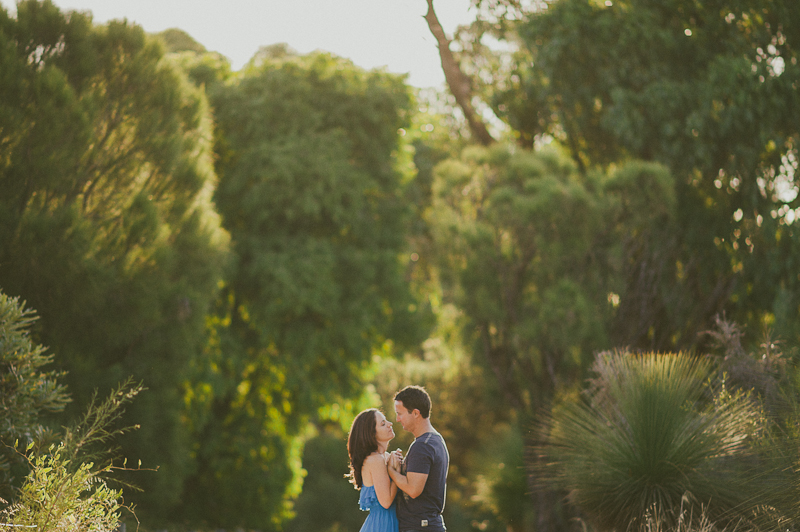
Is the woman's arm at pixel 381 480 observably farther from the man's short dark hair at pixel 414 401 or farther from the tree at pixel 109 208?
the tree at pixel 109 208

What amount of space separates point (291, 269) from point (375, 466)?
8.54 metres

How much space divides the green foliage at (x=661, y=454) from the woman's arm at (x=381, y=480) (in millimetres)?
2382

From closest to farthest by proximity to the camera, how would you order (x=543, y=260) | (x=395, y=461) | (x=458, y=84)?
(x=395, y=461), (x=543, y=260), (x=458, y=84)

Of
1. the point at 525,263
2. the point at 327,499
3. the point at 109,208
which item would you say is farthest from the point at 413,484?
the point at 327,499

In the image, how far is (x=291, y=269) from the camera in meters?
12.5

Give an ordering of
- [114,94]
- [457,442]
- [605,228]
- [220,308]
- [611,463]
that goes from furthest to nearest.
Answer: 1. [457,442]
2. [220,308]
3. [605,228]
4. [114,94]
5. [611,463]

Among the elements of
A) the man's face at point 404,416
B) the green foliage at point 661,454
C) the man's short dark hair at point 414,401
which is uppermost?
the green foliage at point 661,454

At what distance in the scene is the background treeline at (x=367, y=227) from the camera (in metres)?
8.33

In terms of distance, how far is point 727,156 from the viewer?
39.8 ft

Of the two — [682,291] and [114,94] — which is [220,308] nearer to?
[114,94]

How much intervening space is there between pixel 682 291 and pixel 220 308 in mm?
8569

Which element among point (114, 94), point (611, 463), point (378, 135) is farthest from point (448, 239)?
point (611, 463)

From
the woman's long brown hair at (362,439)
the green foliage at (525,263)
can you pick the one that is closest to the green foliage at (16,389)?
the woman's long brown hair at (362,439)

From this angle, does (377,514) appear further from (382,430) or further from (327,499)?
(327,499)
